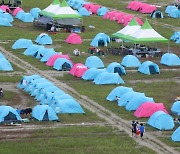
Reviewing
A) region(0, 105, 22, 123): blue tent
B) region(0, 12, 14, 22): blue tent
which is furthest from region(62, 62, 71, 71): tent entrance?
region(0, 12, 14, 22): blue tent

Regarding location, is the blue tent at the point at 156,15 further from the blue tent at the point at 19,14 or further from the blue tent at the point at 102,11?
the blue tent at the point at 19,14

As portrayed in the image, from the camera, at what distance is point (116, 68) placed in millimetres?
55031

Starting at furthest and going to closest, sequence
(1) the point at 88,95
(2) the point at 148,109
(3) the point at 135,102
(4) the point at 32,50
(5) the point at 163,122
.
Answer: (4) the point at 32,50, (1) the point at 88,95, (3) the point at 135,102, (2) the point at 148,109, (5) the point at 163,122

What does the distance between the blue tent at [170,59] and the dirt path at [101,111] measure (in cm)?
1065

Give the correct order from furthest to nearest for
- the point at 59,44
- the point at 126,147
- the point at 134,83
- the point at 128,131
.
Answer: the point at 59,44, the point at 134,83, the point at 128,131, the point at 126,147

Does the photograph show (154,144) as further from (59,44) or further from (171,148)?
(59,44)

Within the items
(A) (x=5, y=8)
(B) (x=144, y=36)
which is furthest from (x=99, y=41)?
(A) (x=5, y=8)

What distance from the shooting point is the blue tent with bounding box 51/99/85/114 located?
43438 millimetres

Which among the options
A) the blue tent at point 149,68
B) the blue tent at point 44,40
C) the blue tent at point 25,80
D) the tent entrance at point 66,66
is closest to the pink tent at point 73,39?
the blue tent at point 44,40

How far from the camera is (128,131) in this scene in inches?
1587

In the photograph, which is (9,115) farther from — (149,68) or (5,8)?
(5,8)

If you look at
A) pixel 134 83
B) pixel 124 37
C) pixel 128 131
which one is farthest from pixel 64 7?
pixel 128 131

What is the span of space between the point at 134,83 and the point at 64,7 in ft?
88.5

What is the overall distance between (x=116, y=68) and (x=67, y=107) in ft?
40.2
